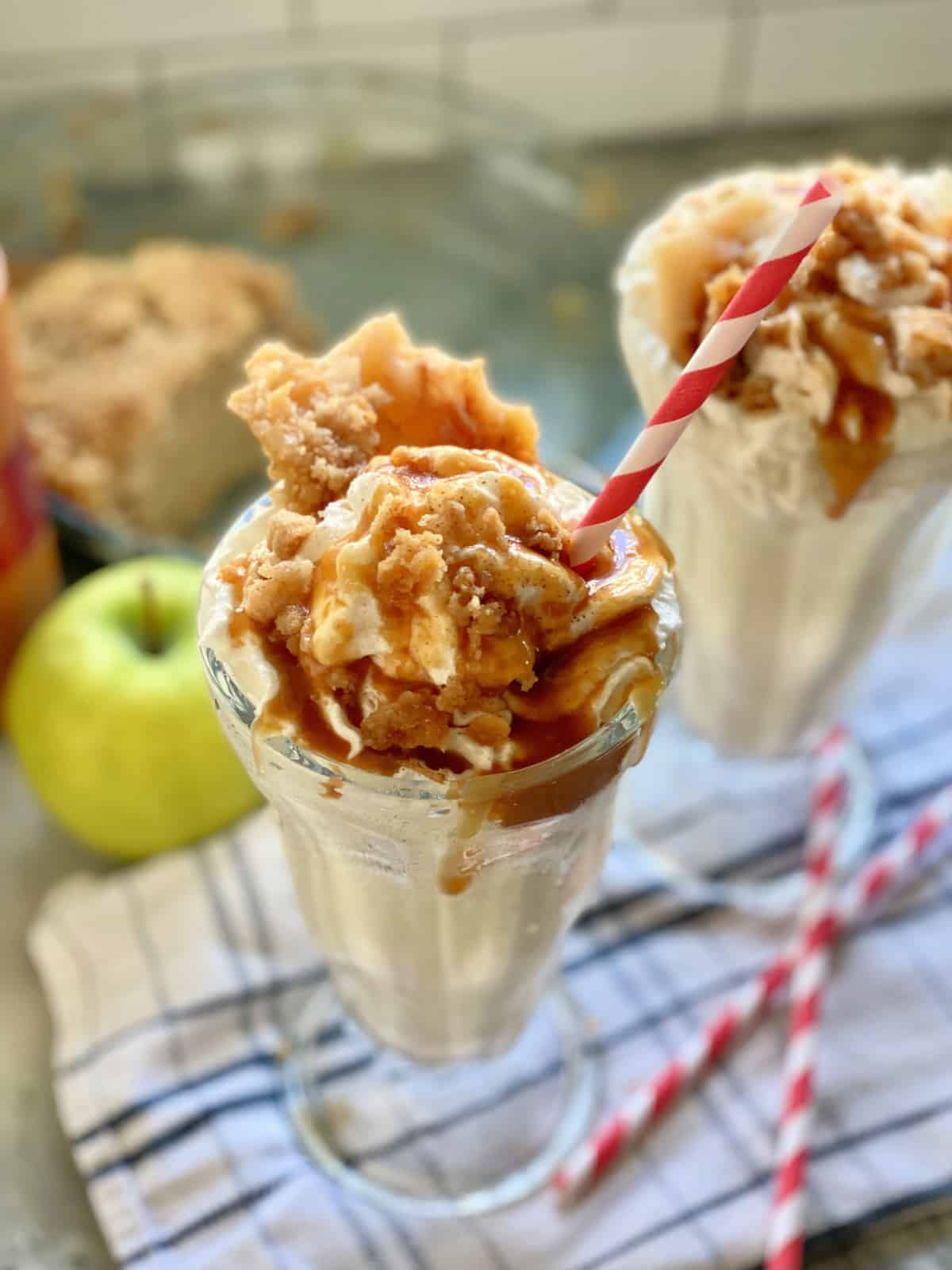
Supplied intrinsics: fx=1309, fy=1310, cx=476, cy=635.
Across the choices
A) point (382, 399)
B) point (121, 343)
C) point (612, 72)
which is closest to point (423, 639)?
point (382, 399)

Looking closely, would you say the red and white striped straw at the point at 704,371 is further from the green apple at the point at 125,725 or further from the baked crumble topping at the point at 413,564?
the green apple at the point at 125,725

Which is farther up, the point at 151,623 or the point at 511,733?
the point at 511,733

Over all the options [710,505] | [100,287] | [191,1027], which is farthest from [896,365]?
[100,287]

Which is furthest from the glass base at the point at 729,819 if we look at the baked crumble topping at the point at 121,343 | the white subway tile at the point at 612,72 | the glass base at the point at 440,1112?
Result: the white subway tile at the point at 612,72

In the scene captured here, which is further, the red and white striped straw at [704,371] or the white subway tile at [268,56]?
the white subway tile at [268,56]

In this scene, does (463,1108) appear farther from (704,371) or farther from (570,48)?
(570,48)

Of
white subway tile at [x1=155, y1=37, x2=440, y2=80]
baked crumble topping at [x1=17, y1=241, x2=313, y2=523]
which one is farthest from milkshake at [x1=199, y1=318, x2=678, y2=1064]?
white subway tile at [x1=155, y1=37, x2=440, y2=80]
